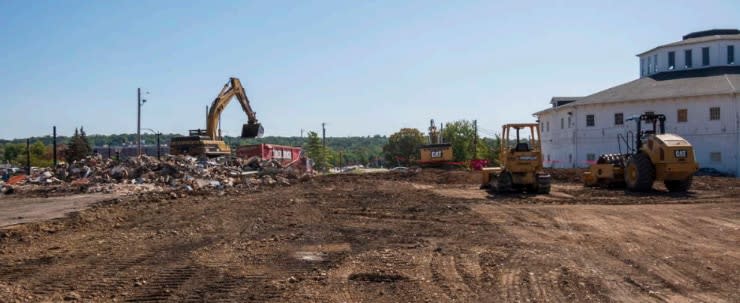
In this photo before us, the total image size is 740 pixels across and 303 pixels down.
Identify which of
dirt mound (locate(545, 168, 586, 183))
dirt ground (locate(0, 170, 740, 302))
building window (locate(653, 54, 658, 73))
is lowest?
dirt ground (locate(0, 170, 740, 302))

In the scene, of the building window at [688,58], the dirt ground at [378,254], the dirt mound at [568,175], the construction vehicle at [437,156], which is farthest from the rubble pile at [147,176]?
the building window at [688,58]

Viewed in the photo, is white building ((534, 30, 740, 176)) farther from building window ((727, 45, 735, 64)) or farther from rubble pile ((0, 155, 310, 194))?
rubble pile ((0, 155, 310, 194))

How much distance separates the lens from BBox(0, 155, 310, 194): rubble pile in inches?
998

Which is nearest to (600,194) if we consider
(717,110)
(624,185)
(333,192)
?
(624,185)

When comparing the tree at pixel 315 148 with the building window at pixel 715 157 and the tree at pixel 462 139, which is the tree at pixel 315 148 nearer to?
the tree at pixel 462 139

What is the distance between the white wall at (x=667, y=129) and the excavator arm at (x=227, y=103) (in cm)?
2789

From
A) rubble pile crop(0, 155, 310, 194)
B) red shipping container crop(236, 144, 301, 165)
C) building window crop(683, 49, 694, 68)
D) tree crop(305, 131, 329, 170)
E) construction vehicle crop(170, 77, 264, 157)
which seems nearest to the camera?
rubble pile crop(0, 155, 310, 194)

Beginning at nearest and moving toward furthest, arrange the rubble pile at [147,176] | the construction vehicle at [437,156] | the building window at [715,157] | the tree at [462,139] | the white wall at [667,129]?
the rubble pile at [147,176]
the construction vehicle at [437,156]
the white wall at [667,129]
the building window at [715,157]
the tree at [462,139]

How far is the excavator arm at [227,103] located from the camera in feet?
118

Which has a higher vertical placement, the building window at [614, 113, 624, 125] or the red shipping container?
the building window at [614, 113, 624, 125]

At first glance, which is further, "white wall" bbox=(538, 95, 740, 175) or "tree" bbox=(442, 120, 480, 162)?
"tree" bbox=(442, 120, 480, 162)

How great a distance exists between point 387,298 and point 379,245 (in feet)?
11.4

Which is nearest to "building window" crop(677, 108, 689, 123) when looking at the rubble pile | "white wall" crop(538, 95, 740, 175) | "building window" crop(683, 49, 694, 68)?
"white wall" crop(538, 95, 740, 175)

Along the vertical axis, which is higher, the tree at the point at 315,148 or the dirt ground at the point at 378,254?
the tree at the point at 315,148
